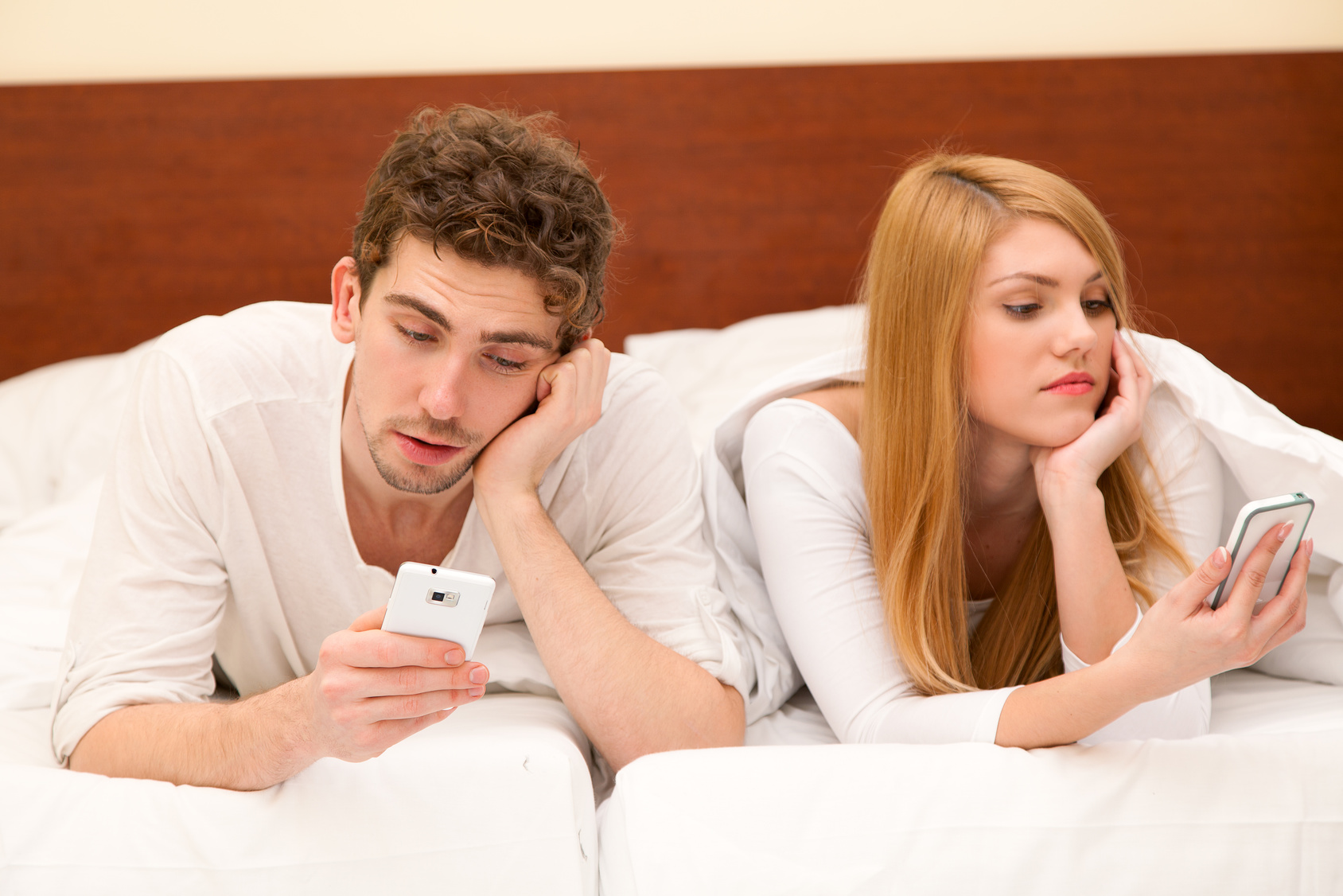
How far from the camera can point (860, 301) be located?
56.4 inches

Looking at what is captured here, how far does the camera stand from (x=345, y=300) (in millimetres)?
1177

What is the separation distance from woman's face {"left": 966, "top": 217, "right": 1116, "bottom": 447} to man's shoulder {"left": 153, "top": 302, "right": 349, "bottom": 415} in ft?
2.51

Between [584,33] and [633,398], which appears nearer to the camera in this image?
[633,398]

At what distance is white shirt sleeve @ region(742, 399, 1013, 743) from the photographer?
1.10 metres

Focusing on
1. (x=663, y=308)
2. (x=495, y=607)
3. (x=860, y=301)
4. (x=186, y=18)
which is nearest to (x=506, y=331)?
(x=495, y=607)

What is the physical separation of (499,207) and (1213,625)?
0.78 meters

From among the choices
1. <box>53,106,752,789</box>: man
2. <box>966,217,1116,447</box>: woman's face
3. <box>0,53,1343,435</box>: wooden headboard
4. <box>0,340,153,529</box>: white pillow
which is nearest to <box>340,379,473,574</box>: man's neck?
<box>53,106,752,789</box>: man

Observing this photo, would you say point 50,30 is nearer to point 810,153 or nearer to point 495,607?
point 810,153

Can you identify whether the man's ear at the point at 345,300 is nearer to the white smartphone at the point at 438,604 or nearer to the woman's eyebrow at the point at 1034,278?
the white smartphone at the point at 438,604

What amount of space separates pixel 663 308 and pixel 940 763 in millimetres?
1653

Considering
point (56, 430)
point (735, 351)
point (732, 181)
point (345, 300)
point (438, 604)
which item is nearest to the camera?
point (438, 604)

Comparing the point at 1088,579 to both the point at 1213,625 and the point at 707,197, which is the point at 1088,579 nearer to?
the point at 1213,625

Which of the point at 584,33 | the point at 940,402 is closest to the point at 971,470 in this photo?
the point at 940,402

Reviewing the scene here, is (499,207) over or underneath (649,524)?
over
